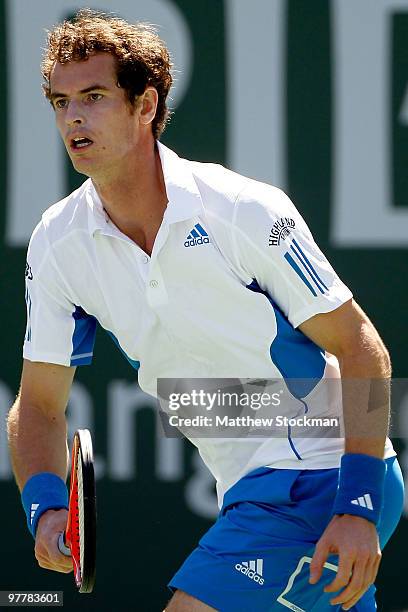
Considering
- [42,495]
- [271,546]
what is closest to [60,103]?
[42,495]

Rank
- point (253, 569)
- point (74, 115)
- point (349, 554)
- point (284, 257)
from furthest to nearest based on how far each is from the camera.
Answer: point (74, 115) < point (253, 569) < point (284, 257) < point (349, 554)

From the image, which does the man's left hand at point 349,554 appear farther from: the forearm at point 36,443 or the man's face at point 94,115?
the man's face at point 94,115

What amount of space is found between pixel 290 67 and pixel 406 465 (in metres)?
1.57

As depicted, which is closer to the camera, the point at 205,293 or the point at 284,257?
the point at 284,257

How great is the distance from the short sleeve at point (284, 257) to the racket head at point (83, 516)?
584 mm

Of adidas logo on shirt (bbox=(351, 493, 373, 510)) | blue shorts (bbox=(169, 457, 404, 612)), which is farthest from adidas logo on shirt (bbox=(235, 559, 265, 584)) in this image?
adidas logo on shirt (bbox=(351, 493, 373, 510))

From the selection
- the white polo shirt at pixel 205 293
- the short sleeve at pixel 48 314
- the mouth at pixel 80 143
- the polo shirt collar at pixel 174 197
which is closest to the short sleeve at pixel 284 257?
the white polo shirt at pixel 205 293

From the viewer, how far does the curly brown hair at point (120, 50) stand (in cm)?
345

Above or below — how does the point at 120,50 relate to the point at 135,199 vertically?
above

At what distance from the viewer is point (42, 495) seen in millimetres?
3318

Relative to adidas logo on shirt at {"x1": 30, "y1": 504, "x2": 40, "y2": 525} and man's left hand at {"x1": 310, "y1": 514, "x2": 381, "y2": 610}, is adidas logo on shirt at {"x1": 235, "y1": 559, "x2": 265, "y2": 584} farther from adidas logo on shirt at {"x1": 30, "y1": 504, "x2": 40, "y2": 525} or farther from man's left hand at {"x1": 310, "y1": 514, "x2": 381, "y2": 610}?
adidas logo on shirt at {"x1": 30, "y1": 504, "x2": 40, "y2": 525}

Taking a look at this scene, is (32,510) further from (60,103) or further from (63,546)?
(60,103)

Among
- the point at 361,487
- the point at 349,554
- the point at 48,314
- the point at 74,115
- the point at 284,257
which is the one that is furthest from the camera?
the point at 48,314

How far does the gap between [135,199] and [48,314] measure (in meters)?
0.38
